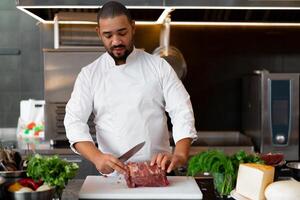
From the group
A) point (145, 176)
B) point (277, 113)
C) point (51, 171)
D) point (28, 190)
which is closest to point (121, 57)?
point (145, 176)

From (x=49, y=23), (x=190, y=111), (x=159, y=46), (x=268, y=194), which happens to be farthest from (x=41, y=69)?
(x=268, y=194)

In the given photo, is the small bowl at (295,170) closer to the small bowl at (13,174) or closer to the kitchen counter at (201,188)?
the kitchen counter at (201,188)

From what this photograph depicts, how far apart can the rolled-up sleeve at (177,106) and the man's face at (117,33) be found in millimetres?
278

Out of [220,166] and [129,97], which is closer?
[220,166]

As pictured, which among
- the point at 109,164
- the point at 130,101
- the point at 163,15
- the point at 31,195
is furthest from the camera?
→ the point at 163,15

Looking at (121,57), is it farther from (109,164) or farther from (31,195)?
(31,195)

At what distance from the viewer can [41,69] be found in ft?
13.7

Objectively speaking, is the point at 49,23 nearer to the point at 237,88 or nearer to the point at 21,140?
the point at 21,140

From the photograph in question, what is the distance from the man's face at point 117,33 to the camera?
218cm

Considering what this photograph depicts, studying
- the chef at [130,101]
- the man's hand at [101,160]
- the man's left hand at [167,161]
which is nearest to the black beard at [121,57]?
the chef at [130,101]

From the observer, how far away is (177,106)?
2352mm

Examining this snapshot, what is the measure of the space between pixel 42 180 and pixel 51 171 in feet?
0.18

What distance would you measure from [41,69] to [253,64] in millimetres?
1770

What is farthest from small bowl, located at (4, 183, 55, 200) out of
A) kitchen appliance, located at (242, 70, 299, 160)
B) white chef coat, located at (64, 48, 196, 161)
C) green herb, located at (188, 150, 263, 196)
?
kitchen appliance, located at (242, 70, 299, 160)
